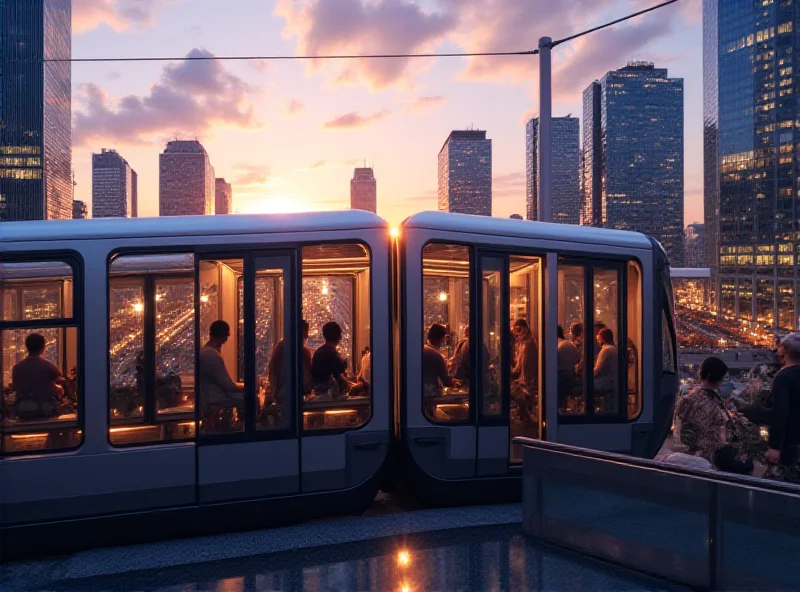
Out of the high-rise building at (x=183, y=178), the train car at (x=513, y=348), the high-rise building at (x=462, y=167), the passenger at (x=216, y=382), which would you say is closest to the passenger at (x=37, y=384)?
the passenger at (x=216, y=382)

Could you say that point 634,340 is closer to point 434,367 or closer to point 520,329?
point 520,329

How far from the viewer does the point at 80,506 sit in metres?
5.65

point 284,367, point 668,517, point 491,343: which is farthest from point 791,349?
point 284,367

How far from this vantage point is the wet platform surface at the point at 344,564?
16.0ft

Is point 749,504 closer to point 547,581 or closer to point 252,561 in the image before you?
point 547,581

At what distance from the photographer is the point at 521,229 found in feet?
23.1

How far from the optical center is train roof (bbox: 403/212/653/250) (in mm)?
6602

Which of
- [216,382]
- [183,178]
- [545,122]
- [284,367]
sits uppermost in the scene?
[183,178]

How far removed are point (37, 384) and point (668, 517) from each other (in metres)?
4.90

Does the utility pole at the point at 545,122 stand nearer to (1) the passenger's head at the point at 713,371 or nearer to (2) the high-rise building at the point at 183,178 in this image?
(1) the passenger's head at the point at 713,371

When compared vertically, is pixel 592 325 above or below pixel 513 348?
above

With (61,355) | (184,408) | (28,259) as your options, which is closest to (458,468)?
(184,408)

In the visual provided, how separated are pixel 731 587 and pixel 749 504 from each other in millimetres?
620

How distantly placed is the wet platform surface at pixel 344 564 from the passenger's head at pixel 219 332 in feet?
5.51
